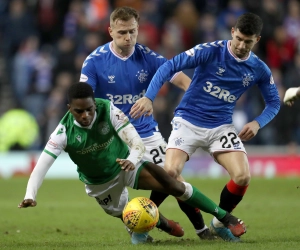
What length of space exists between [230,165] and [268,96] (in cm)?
101

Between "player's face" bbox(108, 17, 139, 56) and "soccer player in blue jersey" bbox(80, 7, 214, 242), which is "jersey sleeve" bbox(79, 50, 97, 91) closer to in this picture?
"soccer player in blue jersey" bbox(80, 7, 214, 242)

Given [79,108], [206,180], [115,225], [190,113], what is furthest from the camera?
[206,180]

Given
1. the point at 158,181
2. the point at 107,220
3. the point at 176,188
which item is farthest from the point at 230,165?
the point at 107,220

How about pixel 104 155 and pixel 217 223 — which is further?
pixel 217 223

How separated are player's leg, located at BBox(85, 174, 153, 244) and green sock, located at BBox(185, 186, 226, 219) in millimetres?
612

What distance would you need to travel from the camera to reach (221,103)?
868cm

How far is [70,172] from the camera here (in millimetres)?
18453

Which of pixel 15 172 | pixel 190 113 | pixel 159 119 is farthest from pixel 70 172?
pixel 190 113

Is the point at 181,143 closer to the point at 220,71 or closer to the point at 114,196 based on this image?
the point at 220,71

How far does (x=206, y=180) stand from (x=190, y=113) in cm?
798

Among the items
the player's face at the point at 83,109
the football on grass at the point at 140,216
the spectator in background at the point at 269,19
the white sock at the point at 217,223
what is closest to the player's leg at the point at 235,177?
the white sock at the point at 217,223

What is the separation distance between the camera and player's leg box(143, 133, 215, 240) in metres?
8.53

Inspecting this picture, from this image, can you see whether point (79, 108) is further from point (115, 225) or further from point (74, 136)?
point (115, 225)

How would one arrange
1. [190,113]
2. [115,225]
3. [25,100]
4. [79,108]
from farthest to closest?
[25,100]
[115,225]
[190,113]
[79,108]
